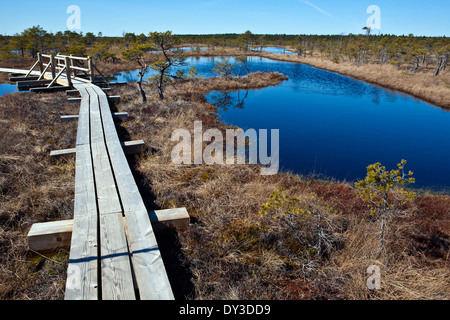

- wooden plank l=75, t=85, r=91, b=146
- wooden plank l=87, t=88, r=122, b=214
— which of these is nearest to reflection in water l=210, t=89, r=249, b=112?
wooden plank l=75, t=85, r=91, b=146

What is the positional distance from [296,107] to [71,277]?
687 inches

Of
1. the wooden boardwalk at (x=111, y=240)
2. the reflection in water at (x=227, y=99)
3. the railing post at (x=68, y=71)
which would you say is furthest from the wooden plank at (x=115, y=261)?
the reflection in water at (x=227, y=99)

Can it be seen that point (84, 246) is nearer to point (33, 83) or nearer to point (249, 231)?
point (249, 231)

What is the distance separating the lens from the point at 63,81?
1497 centimetres

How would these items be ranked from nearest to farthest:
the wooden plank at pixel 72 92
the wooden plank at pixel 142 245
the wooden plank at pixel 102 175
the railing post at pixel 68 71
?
the wooden plank at pixel 142 245, the wooden plank at pixel 102 175, the wooden plank at pixel 72 92, the railing post at pixel 68 71

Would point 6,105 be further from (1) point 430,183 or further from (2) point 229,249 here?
(1) point 430,183

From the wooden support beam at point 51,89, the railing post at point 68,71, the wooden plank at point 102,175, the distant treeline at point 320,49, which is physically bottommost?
the wooden plank at point 102,175

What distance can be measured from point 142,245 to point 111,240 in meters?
0.40

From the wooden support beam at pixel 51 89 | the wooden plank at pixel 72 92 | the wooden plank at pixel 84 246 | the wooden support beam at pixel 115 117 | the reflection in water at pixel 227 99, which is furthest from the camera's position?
the reflection in water at pixel 227 99

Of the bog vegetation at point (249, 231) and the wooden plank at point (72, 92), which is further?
the wooden plank at point (72, 92)

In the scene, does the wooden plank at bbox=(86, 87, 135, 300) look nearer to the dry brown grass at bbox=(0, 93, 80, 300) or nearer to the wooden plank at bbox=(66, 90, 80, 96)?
the dry brown grass at bbox=(0, 93, 80, 300)

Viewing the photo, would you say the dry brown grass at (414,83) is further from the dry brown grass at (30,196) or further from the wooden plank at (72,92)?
the dry brown grass at (30,196)

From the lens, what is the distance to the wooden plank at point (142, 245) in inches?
111

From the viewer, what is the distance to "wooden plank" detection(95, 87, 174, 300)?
9.26 feet
